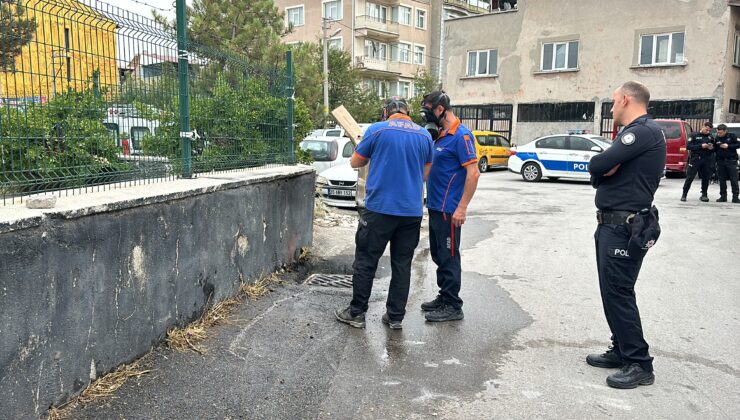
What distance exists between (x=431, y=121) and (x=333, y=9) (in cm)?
3918

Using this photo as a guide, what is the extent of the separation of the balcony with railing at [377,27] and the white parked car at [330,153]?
29213 millimetres

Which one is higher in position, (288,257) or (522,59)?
(522,59)

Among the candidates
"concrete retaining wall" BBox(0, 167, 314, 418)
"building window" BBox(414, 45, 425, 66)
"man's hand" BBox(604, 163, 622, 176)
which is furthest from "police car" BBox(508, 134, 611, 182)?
"building window" BBox(414, 45, 425, 66)

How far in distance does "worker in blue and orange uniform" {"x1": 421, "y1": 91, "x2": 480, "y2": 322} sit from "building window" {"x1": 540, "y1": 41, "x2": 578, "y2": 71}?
23.1m

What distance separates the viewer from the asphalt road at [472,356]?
135 inches

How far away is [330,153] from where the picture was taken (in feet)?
42.8

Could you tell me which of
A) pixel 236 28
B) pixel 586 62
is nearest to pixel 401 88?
pixel 586 62

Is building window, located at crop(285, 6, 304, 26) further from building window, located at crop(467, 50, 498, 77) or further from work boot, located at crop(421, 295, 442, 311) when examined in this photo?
work boot, located at crop(421, 295, 442, 311)

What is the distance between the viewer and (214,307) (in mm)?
4809

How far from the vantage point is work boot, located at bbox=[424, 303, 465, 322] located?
4.97 metres

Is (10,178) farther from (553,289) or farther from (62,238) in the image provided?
(553,289)

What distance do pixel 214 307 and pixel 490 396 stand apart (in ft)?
7.89

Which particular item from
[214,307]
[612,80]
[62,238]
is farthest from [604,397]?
[612,80]

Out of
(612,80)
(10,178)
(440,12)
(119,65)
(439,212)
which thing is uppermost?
(440,12)
